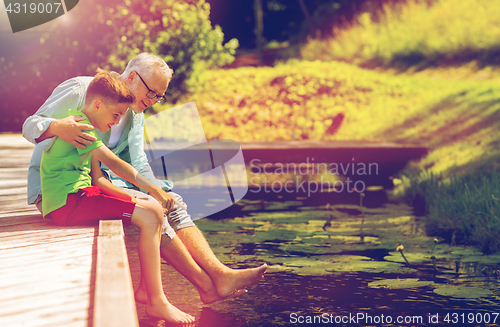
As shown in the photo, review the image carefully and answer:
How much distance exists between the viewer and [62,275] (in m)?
1.94

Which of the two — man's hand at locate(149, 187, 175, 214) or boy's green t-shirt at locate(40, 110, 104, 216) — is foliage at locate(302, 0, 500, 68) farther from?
boy's green t-shirt at locate(40, 110, 104, 216)

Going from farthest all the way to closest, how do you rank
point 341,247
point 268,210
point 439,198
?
point 268,210
point 439,198
point 341,247

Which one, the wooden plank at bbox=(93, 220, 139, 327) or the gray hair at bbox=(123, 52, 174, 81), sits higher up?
the gray hair at bbox=(123, 52, 174, 81)

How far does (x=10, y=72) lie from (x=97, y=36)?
6.13 ft

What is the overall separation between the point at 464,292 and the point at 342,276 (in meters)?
0.62

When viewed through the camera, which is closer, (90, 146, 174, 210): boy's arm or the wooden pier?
the wooden pier

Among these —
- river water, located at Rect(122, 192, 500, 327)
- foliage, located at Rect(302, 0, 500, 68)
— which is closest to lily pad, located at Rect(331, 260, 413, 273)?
river water, located at Rect(122, 192, 500, 327)

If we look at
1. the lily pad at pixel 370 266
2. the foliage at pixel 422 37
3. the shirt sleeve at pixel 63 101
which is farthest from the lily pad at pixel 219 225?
the foliage at pixel 422 37

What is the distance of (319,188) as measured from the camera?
6203 millimetres

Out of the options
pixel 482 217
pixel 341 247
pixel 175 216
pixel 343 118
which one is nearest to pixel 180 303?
pixel 175 216

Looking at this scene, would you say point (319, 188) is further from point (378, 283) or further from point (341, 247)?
point (378, 283)

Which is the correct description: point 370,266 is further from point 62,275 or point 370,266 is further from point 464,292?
point 62,275

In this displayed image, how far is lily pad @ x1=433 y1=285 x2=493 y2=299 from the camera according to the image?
111 inches

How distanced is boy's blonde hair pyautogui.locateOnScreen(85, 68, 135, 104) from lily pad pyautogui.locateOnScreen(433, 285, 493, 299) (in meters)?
1.70
